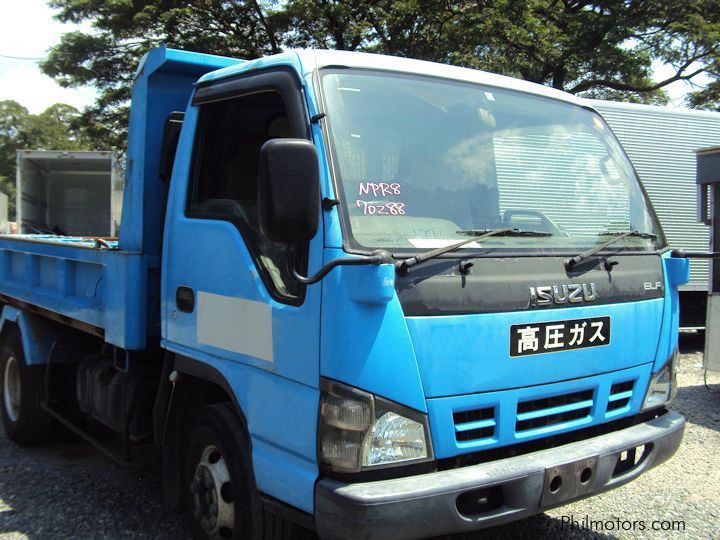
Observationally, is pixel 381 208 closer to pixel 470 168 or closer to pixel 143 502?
pixel 470 168

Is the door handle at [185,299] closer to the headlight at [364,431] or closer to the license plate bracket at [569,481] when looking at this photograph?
the headlight at [364,431]

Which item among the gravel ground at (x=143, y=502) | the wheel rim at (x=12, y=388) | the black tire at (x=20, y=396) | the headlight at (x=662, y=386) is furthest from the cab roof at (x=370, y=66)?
the wheel rim at (x=12, y=388)

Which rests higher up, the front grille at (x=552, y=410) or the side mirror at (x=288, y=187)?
the side mirror at (x=288, y=187)

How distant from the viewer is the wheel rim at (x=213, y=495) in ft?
9.85

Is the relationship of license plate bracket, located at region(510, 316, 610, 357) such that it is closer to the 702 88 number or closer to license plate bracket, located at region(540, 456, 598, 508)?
license plate bracket, located at region(540, 456, 598, 508)

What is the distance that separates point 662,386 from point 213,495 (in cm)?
224

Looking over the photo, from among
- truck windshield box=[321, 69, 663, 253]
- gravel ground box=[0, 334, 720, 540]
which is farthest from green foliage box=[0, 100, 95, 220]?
truck windshield box=[321, 69, 663, 253]

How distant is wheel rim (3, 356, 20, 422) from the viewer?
A: 219 inches

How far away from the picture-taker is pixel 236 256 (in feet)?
9.61

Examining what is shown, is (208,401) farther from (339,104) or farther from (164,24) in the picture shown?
(164,24)

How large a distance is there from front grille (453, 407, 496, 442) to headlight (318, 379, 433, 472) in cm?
16

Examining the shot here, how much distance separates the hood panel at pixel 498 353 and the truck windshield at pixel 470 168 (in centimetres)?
31

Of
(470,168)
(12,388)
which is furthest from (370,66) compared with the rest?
(12,388)

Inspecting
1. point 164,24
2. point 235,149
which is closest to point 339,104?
point 235,149
